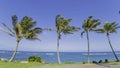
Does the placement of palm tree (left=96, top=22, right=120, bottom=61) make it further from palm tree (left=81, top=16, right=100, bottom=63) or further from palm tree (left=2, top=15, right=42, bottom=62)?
palm tree (left=2, top=15, right=42, bottom=62)

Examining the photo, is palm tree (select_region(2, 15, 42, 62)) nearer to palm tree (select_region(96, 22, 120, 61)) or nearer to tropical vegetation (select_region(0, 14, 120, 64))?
tropical vegetation (select_region(0, 14, 120, 64))

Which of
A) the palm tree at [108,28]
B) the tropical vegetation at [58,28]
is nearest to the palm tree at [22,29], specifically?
the tropical vegetation at [58,28]

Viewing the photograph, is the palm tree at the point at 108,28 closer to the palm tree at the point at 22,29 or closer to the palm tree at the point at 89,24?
the palm tree at the point at 89,24

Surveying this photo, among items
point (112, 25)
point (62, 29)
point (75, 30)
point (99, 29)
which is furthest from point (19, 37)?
point (112, 25)

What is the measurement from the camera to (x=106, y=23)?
40438 millimetres

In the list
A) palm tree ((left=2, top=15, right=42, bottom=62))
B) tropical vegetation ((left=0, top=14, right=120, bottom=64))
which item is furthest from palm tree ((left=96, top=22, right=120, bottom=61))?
palm tree ((left=2, top=15, right=42, bottom=62))

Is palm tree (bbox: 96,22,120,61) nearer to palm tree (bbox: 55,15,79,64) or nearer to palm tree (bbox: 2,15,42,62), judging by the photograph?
palm tree (bbox: 55,15,79,64)

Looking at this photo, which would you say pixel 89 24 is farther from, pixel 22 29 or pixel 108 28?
pixel 22 29

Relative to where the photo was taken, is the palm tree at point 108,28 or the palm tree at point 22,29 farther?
the palm tree at point 108,28

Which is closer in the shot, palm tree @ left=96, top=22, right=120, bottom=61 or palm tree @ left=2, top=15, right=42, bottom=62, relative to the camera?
palm tree @ left=2, top=15, right=42, bottom=62

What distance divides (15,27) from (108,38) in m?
18.5

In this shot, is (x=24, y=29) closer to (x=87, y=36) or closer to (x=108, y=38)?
(x=87, y=36)

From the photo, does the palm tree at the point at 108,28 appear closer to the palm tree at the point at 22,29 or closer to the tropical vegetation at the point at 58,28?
the tropical vegetation at the point at 58,28

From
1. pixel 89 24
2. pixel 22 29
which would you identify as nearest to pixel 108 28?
pixel 89 24
